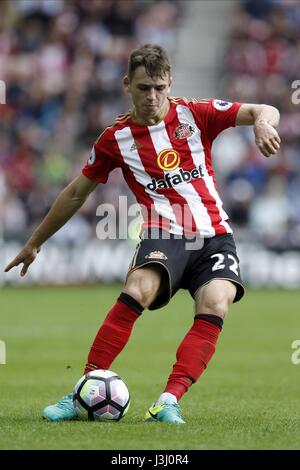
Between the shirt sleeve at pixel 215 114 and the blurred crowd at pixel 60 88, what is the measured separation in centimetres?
1223

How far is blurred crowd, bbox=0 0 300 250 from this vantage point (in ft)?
64.1

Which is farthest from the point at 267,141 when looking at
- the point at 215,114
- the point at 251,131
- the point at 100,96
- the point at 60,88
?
the point at 60,88

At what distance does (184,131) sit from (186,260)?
787 mm

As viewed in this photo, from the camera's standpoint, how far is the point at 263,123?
19.3ft

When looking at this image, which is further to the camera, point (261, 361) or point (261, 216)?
point (261, 216)

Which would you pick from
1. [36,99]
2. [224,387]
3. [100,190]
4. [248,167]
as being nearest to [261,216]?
[248,167]

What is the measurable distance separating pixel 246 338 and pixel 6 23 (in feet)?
42.0

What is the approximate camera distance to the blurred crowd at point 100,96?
19.5 meters

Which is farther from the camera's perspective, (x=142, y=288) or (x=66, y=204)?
(x=66, y=204)

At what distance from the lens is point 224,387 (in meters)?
8.38

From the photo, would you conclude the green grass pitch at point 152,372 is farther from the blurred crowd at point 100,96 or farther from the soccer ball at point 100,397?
the blurred crowd at point 100,96

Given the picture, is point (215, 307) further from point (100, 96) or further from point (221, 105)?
point (100, 96)

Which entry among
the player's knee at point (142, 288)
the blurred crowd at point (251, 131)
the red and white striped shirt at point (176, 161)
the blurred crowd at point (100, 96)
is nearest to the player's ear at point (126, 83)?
the red and white striped shirt at point (176, 161)

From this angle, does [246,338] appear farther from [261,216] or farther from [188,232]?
[261,216]
